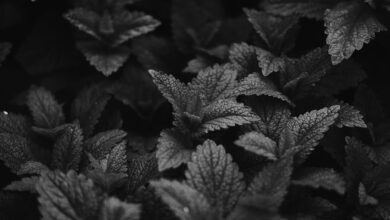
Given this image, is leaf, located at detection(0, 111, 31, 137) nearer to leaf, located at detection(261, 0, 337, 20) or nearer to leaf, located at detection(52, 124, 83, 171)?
leaf, located at detection(52, 124, 83, 171)

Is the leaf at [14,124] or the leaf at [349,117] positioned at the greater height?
the leaf at [349,117]

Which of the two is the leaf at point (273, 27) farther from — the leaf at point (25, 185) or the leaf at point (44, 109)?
the leaf at point (25, 185)

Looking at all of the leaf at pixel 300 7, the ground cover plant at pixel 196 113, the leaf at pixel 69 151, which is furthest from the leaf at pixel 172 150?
the leaf at pixel 300 7

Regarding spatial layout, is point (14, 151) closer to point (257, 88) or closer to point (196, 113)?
point (196, 113)

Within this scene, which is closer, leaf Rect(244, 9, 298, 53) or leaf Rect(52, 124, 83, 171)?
leaf Rect(52, 124, 83, 171)

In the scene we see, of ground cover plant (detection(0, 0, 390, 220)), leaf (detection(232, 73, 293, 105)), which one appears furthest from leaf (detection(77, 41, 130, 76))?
leaf (detection(232, 73, 293, 105))

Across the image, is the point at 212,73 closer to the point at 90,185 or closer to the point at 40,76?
the point at 90,185

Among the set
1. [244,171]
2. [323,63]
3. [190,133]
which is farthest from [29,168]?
[323,63]

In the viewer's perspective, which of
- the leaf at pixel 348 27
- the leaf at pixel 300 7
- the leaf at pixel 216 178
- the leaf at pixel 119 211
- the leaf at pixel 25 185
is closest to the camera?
the leaf at pixel 119 211
